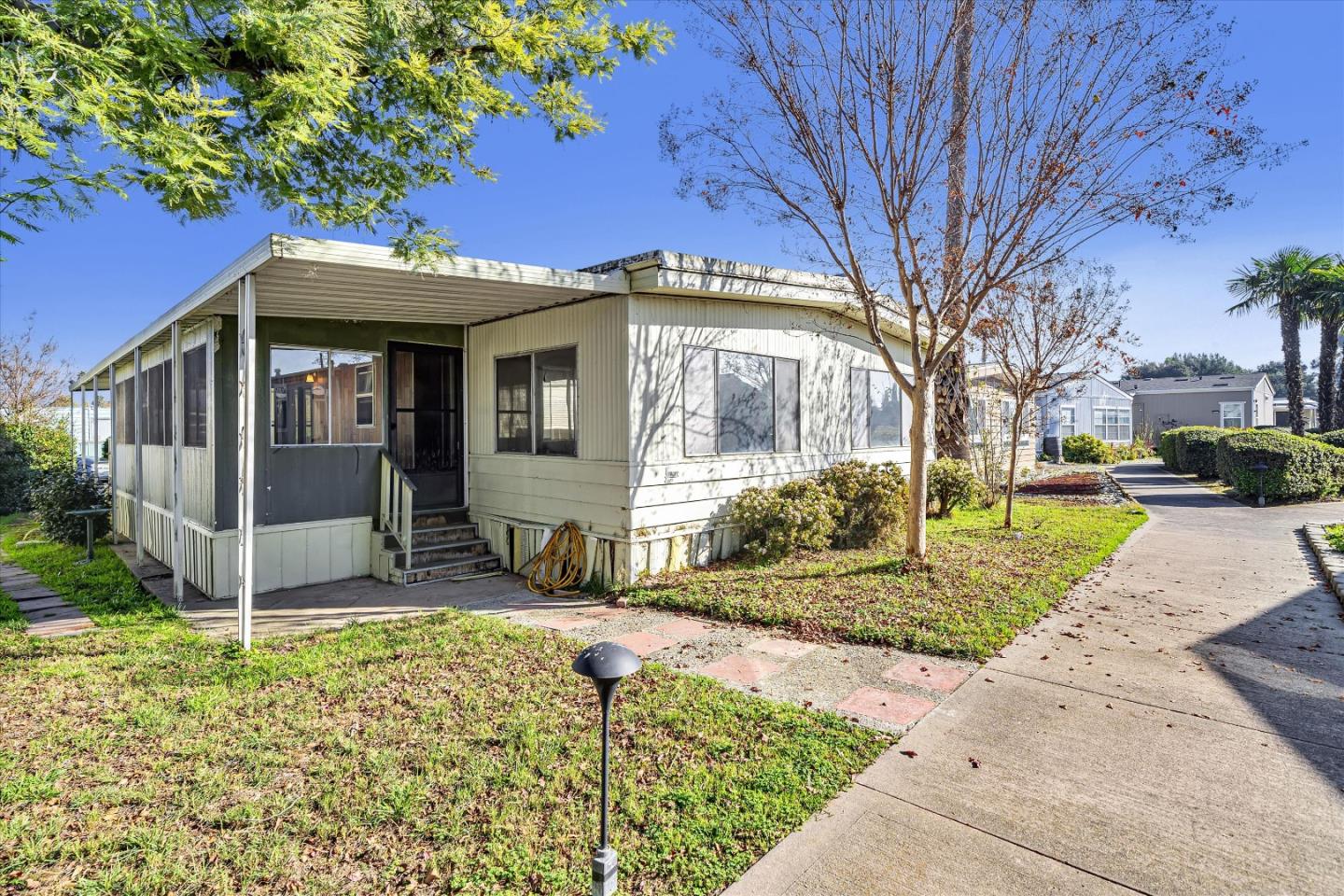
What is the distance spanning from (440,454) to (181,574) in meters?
3.02

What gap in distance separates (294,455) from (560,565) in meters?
3.18

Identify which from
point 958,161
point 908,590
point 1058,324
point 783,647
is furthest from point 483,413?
point 1058,324

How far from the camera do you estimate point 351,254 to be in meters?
5.16

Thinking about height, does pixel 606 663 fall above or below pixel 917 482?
below

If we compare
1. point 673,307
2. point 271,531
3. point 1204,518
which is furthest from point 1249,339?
point 271,531

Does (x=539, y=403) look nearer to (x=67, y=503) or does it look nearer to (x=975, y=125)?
(x=975, y=125)

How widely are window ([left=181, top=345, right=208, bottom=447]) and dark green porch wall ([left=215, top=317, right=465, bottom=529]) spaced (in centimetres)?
117

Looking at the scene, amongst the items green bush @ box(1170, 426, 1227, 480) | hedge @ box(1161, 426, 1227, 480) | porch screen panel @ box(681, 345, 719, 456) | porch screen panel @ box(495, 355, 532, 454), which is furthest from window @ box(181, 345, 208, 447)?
green bush @ box(1170, 426, 1227, 480)

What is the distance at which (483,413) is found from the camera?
8.63 m

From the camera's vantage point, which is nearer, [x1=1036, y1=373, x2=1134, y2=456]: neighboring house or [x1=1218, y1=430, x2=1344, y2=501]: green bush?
[x1=1218, y1=430, x2=1344, y2=501]: green bush

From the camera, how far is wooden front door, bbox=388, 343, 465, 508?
8.23 m

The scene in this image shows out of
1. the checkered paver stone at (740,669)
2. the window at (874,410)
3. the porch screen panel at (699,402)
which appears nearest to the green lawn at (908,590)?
the checkered paver stone at (740,669)

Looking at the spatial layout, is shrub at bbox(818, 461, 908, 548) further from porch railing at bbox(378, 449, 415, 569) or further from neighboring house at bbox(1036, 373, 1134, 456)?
neighboring house at bbox(1036, 373, 1134, 456)

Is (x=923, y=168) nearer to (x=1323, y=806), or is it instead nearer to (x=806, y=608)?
(x=806, y=608)
